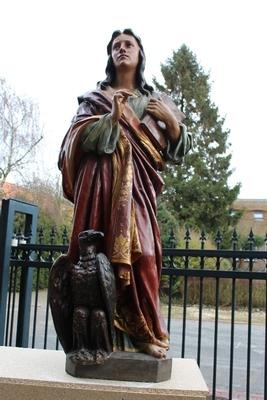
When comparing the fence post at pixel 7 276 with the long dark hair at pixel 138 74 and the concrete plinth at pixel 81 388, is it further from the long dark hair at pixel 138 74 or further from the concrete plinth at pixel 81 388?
the concrete plinth at pixel 81 388

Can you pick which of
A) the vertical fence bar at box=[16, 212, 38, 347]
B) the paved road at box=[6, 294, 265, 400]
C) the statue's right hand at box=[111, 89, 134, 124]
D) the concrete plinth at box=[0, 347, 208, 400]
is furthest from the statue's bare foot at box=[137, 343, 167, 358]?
the paved road at box=[6, 294, 265, 400]

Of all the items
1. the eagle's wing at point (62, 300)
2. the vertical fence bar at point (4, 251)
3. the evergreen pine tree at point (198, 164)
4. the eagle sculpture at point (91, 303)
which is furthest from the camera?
the evergreen pine tree at point (198, 164)

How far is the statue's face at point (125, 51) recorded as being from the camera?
283cm

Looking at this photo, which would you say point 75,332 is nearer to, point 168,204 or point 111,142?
point 111,142

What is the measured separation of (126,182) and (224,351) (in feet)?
21.4

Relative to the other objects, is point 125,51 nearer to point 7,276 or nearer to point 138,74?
point 138,74

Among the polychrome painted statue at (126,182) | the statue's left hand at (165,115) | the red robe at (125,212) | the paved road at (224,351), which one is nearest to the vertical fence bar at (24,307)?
the polychrome painted statue at (126,182)

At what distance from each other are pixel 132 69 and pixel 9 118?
51.0 feet

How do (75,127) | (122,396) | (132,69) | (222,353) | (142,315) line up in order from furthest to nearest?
1. (222,353)
2. (132,69)
3. (75,127)
4. (142,315)
5. (122,396)

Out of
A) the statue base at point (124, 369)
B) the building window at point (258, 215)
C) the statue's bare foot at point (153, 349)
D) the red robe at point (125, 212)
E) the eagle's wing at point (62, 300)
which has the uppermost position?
the building window at point (258, 215)

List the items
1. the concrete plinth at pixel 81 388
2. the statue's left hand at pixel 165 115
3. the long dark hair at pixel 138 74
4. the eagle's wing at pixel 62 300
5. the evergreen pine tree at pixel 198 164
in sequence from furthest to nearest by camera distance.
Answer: the evergreen pine tree at pixel 198 164
the long dark hair at pixel 138 74
the statue's left hand at pixel 165 115
the eagle's wing at pixel 62 300
the concrete plinth at pixel 81 388

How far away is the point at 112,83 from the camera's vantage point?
2.97m

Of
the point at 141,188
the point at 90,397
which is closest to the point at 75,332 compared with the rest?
the point at 90,397

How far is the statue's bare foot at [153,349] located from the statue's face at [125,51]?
174cm
